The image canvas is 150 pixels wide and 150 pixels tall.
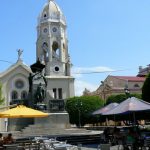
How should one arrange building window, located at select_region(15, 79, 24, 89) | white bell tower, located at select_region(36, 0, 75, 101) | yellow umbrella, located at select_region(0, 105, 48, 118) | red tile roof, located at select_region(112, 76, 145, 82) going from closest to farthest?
yellow umbrella, located at select_region(0, 105, 48, 118), building window, located at select_region(15, 79, 24, 89), white bell tower, located at select_region(36, 0, 75, 101), red tile roof, located at select_region(112, 76, 145, 82)

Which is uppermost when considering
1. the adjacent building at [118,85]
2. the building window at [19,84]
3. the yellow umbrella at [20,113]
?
the adjacent building at [118,85]

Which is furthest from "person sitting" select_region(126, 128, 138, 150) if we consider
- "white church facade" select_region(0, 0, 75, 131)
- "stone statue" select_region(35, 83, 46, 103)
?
"white church facade" select_region(0, 0, 75, 131)

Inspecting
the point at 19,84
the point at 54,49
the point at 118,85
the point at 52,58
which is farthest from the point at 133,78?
the point at 19,84

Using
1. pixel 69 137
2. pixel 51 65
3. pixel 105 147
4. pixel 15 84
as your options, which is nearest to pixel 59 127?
pixel 69 137

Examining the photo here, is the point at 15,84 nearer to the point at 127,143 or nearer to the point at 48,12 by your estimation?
the point at 48,12

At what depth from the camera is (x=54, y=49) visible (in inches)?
3280

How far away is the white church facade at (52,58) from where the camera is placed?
7394 cm

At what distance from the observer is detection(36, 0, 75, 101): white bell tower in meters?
78.6

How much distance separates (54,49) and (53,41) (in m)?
2.86

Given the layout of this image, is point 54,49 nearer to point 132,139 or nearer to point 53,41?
point 53,41

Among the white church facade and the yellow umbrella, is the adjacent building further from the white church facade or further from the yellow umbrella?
the yellow umbrella

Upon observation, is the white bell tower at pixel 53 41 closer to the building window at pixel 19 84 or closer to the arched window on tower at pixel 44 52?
the arched window on tower at pixel 44 52

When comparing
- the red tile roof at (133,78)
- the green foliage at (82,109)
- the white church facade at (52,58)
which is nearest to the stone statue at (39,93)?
the green foliage at (82,109)

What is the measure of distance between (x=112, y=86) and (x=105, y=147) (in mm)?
89949
